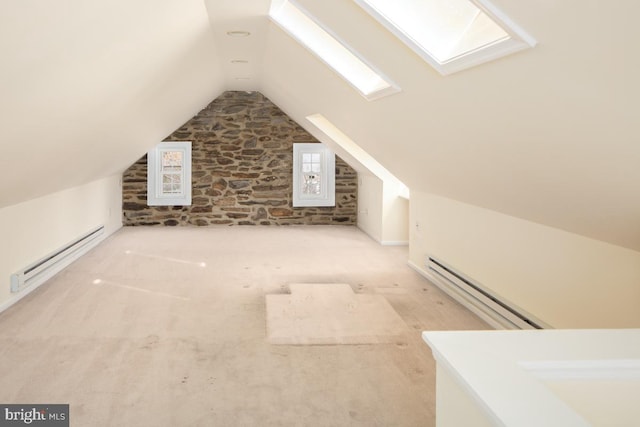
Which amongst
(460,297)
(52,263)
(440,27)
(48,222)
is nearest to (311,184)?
(48,222)

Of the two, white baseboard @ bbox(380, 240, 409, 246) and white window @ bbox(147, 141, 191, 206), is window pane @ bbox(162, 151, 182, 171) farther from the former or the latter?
white baseboard @ bbox(380, 240, 409, 246)

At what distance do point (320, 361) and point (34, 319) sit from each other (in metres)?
2.23

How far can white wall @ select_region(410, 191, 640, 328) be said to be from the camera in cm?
289

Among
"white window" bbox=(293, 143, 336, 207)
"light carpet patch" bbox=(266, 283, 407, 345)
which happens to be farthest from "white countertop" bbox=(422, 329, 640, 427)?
"white window" bbox=(293, 143, 336, 207)

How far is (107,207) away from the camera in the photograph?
7.98 m

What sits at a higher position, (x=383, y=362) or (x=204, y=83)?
(x=204, y=83)

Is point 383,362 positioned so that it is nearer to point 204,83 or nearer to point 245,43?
point 245,43

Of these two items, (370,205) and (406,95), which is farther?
(370,205)

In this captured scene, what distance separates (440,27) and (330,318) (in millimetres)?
2412

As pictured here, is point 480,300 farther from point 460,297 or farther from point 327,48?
point 327,48

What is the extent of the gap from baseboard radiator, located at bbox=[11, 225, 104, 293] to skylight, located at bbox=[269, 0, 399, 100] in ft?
9.67

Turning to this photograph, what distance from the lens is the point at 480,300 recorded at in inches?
169

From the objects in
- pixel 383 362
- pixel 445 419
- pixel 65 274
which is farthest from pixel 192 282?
pixel 445 419

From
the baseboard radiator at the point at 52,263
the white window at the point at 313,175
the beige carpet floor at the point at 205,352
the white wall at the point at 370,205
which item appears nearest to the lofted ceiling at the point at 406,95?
the baseboard radiator at the point at 52,263
